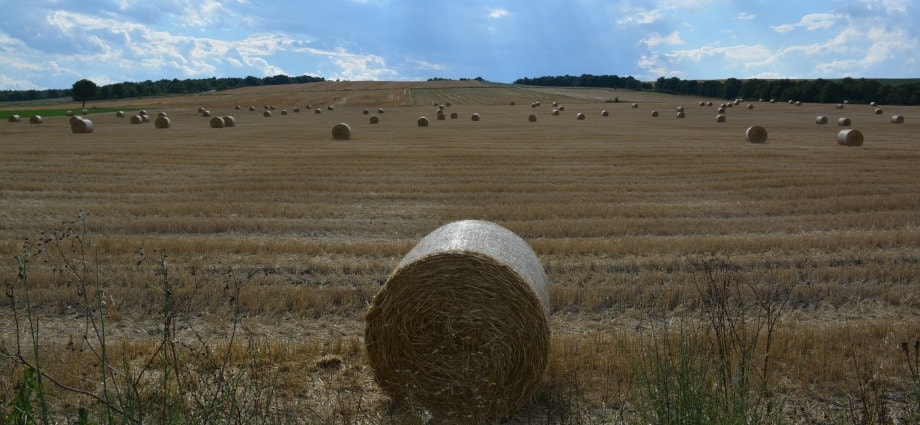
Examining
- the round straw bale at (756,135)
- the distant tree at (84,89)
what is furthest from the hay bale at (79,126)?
the distant tree at (84,89)

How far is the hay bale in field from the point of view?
17.5ft

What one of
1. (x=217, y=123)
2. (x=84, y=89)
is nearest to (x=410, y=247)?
(x=217, y=123)

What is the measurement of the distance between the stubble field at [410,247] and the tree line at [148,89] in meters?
86.1

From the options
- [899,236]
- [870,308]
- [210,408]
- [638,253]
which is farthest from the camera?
[899,236]

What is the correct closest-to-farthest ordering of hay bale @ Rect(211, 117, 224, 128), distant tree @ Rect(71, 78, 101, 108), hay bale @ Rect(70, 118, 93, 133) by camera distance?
1. hay bale @ Rect(70, 118, 93, 133)
2. hay bale @ Rect(211, 117, 224, 128)
3. distant tree @ Rect(71, 78, 101, 108)

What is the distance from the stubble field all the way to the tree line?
8606 centimetres

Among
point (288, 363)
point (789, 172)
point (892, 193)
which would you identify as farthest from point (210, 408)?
point (789, 172)

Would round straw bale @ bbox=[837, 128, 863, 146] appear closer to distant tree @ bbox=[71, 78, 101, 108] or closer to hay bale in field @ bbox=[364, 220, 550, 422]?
hay bale in field @ bbox=[364, 220, 550, 422]

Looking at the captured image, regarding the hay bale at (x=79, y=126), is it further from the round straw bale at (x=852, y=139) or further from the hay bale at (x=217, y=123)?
the round straw bale at (x=852, y=139)

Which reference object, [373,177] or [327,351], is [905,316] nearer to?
[327,351]

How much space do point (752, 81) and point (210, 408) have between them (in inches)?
3708

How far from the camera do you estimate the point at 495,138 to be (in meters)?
29.7

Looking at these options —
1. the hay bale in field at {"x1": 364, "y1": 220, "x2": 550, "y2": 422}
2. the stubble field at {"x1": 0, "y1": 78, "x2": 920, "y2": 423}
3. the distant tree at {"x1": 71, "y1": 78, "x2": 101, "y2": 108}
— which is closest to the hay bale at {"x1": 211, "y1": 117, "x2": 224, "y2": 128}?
the stubble field at {"x1": 0, "y1": 78, "x2": 920, "y2": 423}

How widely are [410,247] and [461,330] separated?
16.6 ft
